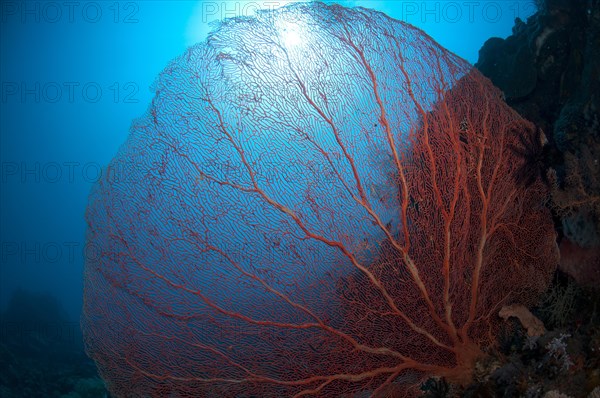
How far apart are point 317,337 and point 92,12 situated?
55836 millimetres

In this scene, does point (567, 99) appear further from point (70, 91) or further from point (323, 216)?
point (70, 91)

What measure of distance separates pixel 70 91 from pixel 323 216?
83.6 m

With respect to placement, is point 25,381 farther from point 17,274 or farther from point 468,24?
point 17,274

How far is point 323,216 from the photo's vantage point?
298 centimetres

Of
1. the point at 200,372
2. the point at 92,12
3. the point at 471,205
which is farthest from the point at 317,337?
the point at 92,12

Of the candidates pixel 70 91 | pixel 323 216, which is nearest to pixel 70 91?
pixel 70 91

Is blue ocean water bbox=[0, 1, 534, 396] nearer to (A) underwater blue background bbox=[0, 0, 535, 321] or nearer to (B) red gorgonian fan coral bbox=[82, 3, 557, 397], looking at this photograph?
(A) underwater blue background bbox=[0, 0, 535, 321]

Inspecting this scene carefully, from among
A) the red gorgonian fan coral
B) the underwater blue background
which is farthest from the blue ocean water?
the red gorgonian fan coral

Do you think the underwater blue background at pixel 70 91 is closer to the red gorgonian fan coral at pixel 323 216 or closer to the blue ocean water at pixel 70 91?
the blue ocean water at pixel 70 91

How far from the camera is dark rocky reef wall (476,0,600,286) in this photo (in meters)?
2.78

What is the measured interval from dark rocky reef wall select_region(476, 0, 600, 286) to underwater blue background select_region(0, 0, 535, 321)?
28404 mm

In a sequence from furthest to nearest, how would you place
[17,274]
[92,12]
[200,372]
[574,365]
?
[17,274] → [92,12] → [200,372] → [574,365]

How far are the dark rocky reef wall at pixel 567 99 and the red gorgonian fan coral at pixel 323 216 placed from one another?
32cm

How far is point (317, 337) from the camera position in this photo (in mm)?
3018
